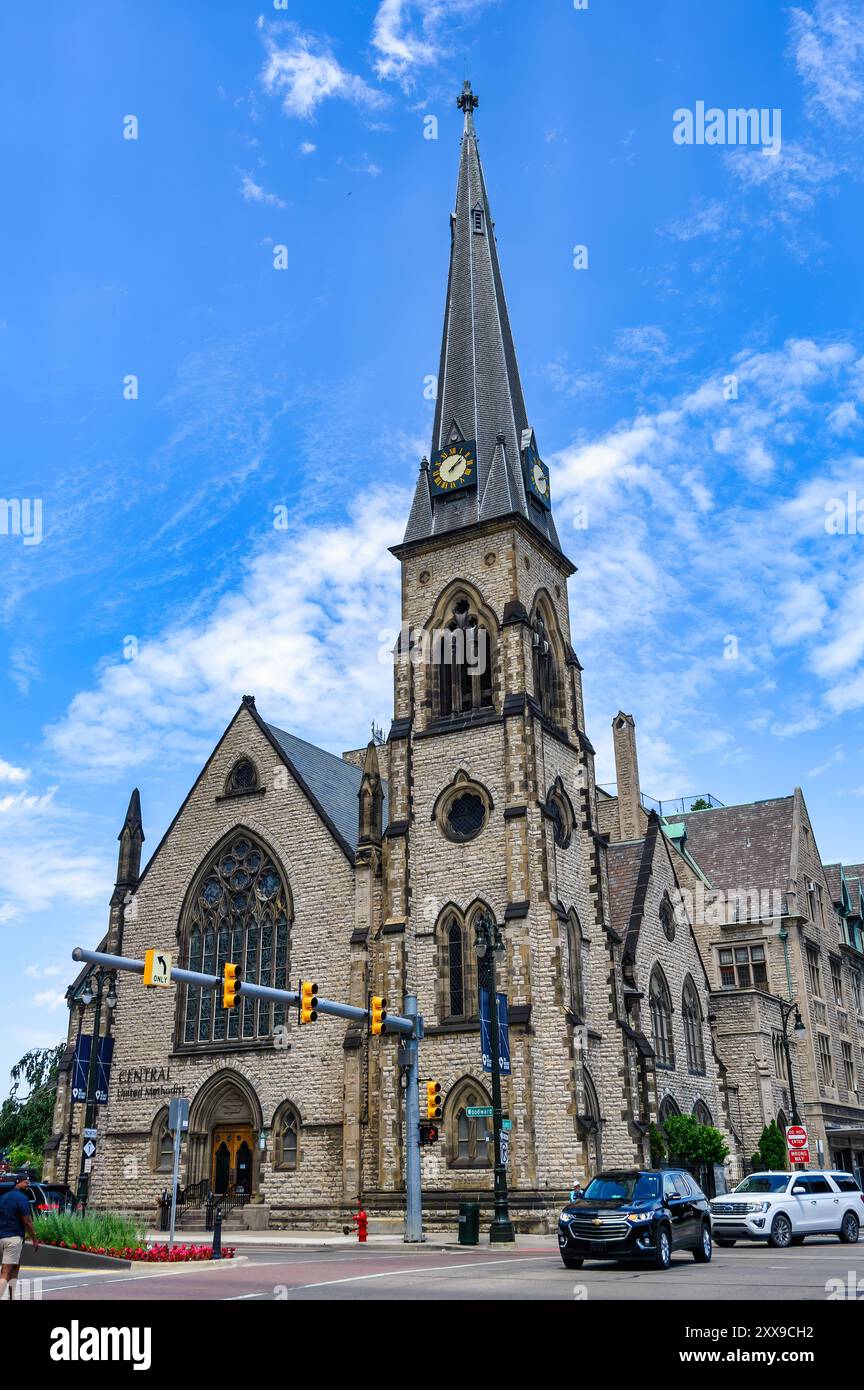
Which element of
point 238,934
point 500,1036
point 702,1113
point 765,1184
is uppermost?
point 238,934

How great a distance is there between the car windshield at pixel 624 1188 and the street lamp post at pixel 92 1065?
2046 centimetres

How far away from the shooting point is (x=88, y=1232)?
21797 millimetres

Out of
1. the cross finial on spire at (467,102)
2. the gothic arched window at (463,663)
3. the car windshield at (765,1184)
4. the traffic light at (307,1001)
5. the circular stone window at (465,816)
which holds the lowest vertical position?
the car windshield at (765,1184)

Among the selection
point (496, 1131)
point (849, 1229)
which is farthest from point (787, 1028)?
point (496, 1131)

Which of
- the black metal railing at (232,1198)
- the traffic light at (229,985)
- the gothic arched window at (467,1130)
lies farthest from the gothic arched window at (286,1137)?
the traffic light at (229,985)

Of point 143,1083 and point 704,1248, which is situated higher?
point 143,1083

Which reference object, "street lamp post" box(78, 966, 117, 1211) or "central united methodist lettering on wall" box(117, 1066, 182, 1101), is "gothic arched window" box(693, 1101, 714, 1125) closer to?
"central united methodist lettering on wall" box(117, 1066, 182, 1101)

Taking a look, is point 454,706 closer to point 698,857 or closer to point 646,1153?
point 646,1153

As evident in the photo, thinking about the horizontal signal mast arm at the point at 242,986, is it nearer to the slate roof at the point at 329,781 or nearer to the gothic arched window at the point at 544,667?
the slate roof at the point at 329,781

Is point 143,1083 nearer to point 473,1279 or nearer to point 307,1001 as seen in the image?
point 307,1001

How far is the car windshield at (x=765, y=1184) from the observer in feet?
84.1

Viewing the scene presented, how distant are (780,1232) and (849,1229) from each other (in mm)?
2599

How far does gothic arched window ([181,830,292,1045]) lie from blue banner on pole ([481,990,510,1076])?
351 inches

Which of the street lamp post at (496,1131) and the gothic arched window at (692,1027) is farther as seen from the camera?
the gothic arched window at (692,1027)
